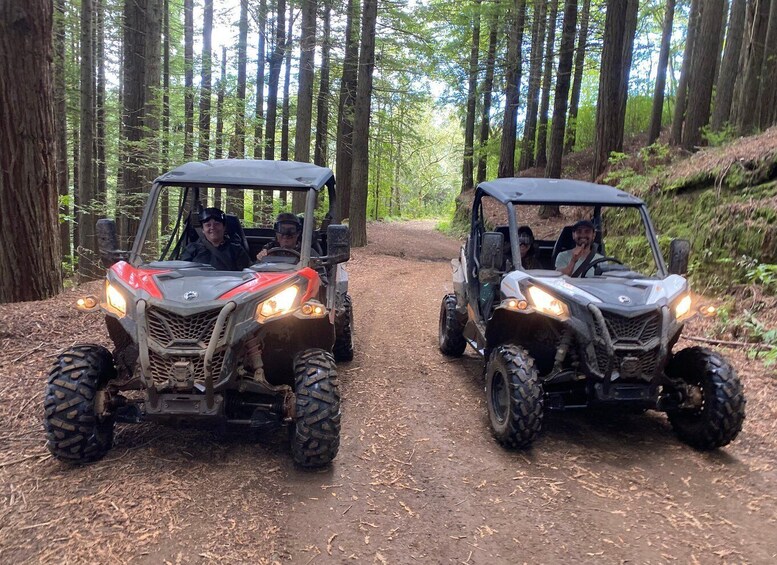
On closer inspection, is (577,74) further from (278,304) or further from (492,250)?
(278,304)

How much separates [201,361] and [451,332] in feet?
12.2

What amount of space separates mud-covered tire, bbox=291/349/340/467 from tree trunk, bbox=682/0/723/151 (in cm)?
1147

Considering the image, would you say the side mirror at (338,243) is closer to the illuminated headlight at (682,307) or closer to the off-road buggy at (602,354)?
the off-road buggy at (602,354)

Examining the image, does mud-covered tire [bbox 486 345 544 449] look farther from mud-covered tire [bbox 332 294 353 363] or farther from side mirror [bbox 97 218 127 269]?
side mirror [bbox 97 218 127 269]

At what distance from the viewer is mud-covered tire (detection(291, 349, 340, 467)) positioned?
11.0ft

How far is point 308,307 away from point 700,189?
775 centimetres

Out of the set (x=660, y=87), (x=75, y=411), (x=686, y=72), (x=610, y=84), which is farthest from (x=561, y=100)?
(x=75, y=411)

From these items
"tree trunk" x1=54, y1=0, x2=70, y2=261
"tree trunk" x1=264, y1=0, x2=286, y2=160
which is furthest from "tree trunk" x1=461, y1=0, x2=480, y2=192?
"tree trunk" x1=54, y1=0, x2=70, y2=261

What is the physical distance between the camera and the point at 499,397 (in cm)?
427

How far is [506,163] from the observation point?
19.8 m

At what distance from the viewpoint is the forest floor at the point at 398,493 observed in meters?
2.73

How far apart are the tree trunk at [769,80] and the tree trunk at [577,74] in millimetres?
8658

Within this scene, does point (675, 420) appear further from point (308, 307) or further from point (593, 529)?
point (308, 307)

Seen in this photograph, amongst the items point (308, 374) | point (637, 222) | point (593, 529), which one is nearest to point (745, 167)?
point (637, 222)
